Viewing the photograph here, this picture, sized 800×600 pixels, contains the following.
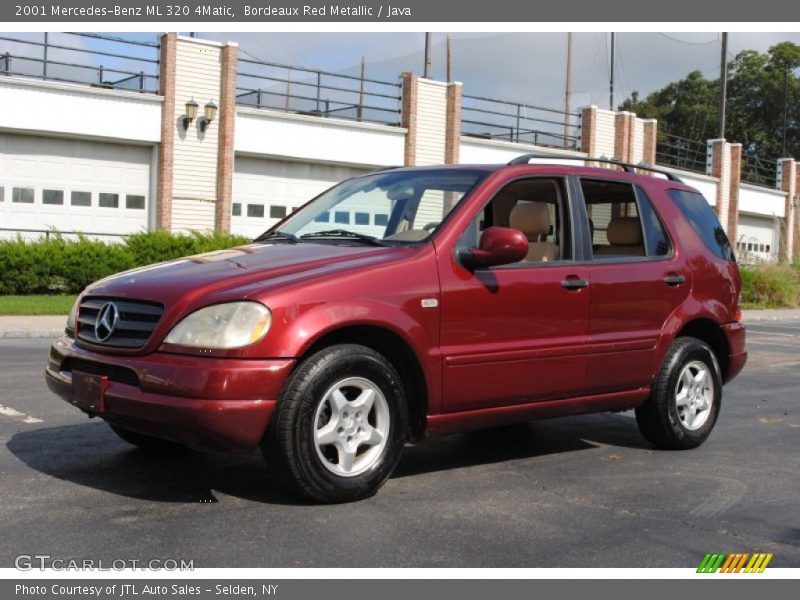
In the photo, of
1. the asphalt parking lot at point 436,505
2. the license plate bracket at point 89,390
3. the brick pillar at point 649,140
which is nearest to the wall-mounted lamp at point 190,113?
the asphalt parking lot at point 436,505

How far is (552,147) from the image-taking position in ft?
128

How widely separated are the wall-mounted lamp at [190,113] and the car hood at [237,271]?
2309 centimetres

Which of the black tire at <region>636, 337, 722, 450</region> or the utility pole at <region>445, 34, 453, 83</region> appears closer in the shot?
the black tire at <region>636, 337, 722, 450</region>

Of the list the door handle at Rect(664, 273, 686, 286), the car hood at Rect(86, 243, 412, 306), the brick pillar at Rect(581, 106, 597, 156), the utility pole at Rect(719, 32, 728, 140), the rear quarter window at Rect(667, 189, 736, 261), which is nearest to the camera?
the car hood at Rect(86, 243, 412, 306)

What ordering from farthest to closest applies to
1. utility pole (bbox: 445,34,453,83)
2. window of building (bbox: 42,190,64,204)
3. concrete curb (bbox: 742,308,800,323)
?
1. utility pole (bbox: 445,34,453,83)
2. window of building (bbox: 42,190,64,204)
3. concrete curb (bbox: 742,308,800,323)

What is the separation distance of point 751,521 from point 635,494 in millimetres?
709

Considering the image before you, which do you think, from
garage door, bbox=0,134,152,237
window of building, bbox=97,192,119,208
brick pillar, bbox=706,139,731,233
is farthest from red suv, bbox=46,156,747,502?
brick pillar, bbox=706,139,731,233

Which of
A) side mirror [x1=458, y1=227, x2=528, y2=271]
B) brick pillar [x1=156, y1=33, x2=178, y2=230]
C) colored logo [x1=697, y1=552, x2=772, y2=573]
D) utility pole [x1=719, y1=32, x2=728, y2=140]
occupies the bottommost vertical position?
colored logo [x1=697, y1=552, x2=772, y2=573]

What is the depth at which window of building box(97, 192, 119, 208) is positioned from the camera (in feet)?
89.9

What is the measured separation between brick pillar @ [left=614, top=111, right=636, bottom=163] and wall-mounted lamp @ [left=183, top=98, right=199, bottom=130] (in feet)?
65.4

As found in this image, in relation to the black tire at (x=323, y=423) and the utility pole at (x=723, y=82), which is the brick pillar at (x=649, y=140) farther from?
the black tire at (x=323, y=423)

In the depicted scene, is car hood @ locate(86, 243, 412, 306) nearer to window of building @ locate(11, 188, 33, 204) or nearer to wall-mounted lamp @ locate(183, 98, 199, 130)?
window of building @ locate(11, 188, 33, 204)

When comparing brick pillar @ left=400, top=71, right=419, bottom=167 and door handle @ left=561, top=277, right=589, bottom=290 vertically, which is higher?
brick pillar @ left=400, top=71, right=419, bottom=167

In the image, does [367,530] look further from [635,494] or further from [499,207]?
[499,207]
